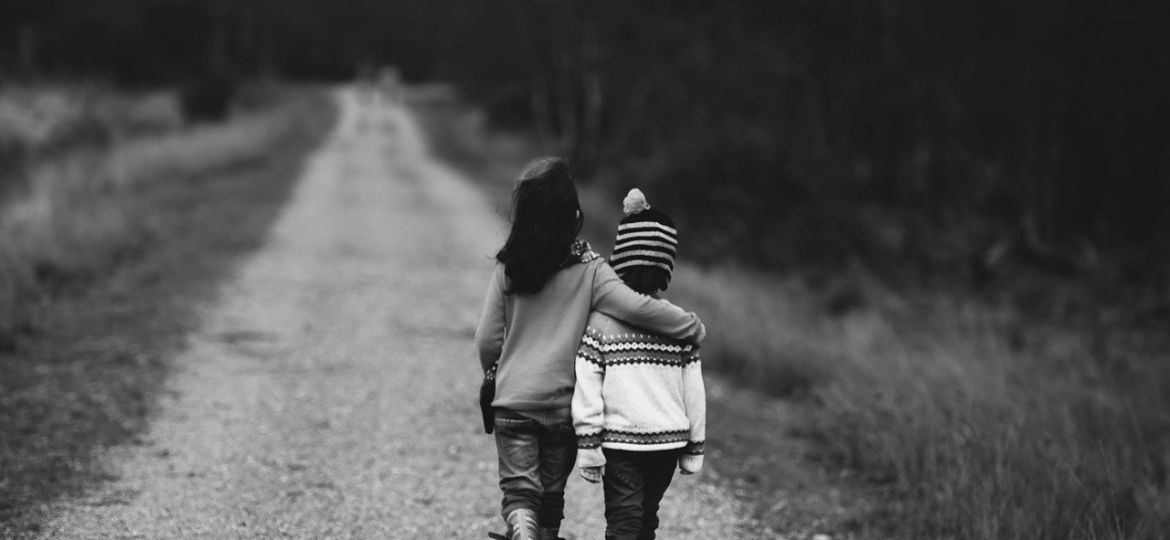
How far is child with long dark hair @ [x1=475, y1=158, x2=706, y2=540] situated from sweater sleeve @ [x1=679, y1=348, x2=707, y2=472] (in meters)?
0.14

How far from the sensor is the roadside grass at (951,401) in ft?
15.0

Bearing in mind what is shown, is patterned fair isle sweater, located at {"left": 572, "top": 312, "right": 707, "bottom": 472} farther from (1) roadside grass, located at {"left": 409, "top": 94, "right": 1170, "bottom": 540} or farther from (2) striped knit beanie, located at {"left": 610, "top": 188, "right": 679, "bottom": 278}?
(1) roadside grass, located at {"left": 409, "top": 94, "right": 1170, "bottom": 540}

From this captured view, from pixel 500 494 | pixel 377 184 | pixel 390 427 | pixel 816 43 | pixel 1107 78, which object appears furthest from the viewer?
pixel 816 43

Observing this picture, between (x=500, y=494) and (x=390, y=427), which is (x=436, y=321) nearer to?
(x=390, y=427)

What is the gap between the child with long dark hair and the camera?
3.02 meters

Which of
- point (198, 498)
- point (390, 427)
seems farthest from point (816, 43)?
point (198, 498)

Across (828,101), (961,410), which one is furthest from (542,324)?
(828,101)

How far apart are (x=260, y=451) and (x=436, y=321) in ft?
12.2

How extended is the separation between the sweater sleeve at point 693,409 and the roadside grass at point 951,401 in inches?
71.5

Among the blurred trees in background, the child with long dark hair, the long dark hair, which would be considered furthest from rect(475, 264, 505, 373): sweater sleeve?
the blurred trees in background

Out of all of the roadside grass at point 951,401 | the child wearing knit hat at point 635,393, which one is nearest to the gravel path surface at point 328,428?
the roadside grass at point 951,401

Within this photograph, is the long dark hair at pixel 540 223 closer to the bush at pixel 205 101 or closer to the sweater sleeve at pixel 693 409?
the sweater sleeve at pixel 693 409

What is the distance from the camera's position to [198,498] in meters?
4.49

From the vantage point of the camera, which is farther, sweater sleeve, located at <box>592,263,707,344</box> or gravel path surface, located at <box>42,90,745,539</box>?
gravel path surface, located at <box>42,90,745,539</box>
